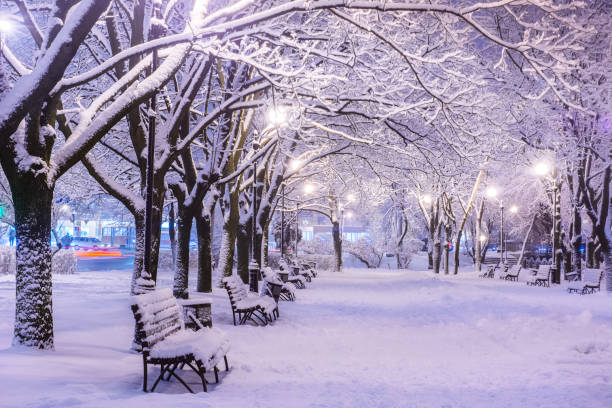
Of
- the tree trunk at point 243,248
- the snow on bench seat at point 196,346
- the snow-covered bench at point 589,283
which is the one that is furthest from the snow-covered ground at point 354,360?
the snow-covered bench at point 589,283

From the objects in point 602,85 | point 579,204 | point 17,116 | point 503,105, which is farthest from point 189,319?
point 579,204

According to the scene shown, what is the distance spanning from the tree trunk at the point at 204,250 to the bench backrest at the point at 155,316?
8613mm

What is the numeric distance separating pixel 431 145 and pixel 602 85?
5394 mm

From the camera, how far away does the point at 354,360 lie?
28.6ft

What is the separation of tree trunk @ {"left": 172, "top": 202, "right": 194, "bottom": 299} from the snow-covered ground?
1.08m

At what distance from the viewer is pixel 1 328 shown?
9.50 metres

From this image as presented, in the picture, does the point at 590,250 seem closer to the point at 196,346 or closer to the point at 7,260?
the point at 196,346

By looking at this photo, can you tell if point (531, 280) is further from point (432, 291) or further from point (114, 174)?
point (114, 174)

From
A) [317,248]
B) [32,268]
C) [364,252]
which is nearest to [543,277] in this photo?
[364,252]

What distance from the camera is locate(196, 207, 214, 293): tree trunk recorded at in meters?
16.3

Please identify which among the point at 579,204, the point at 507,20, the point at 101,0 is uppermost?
the point at 507,20

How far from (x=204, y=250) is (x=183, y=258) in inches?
71.0

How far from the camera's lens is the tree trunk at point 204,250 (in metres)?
16.3

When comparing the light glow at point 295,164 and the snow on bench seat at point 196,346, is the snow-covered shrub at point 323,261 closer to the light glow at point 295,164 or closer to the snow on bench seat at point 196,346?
the light glow at point 295,164
